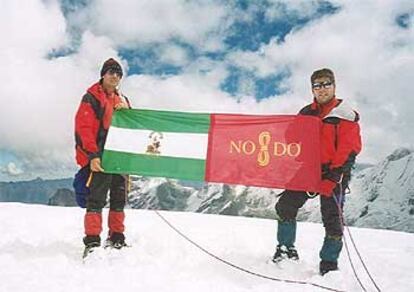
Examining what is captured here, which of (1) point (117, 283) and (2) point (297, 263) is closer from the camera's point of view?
(1) point (117, 283)

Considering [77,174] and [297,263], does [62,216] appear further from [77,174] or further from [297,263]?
[297,263]

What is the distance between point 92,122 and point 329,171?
118 inches

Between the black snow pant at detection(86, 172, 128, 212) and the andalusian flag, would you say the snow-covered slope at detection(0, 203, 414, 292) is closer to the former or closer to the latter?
the black snow pant at detection(86, 172, 128, 212)

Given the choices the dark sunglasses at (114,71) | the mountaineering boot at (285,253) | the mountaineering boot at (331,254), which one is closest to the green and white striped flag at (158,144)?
the dark sunglasses at (114,71)

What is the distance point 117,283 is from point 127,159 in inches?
89.0

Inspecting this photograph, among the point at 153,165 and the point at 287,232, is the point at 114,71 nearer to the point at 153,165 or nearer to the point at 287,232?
the point at 153,165

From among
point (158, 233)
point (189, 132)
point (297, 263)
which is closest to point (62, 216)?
point (158, 233)

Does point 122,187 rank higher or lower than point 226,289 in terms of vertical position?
higher

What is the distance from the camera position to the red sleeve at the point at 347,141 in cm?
586

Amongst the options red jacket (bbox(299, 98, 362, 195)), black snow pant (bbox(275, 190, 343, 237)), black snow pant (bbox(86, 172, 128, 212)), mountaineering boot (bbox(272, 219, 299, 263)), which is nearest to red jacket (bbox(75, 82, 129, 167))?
black snow pant (bbox(86, 172, 128, 212))

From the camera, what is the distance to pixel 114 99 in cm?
686

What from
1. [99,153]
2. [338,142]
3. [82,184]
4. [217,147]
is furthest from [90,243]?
[338,142]

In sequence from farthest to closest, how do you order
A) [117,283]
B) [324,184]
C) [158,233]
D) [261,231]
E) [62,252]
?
[261,231] → [158,233] → [62,252] → [324,184] → [117,283]

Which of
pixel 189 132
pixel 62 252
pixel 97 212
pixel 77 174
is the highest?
pixel 189 132
